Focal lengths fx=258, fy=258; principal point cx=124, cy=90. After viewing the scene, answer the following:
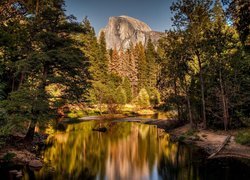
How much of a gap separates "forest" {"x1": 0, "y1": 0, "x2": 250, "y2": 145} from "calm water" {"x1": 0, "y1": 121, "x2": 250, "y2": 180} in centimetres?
323

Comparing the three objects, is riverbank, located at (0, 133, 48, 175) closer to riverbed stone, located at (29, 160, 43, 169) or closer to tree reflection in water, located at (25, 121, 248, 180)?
riverbed stone, located at (29, 160, 43, 169)

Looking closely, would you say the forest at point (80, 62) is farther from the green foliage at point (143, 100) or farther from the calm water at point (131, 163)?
the green foliage at point (143, 100)

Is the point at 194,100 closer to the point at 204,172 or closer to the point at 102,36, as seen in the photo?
the point at 204,172

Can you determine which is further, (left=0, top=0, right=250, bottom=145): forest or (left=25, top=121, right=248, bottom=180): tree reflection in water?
(left=25, top=121, right=248, bottom=180): tree reflection in water

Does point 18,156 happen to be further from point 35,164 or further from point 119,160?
point 119,160

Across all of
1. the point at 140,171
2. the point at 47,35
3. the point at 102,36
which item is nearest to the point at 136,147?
the point at 140,171

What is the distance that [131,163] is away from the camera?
17250 mm

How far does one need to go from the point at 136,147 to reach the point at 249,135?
30.3ft

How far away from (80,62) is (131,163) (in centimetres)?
914

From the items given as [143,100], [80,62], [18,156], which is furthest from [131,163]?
[143,100]

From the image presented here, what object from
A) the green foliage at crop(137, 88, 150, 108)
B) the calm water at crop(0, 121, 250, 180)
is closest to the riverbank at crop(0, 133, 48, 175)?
the calm water at crop(0, 121, 250, 180)

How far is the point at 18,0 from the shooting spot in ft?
33.8

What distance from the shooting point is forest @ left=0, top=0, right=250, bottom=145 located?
12.7 metres

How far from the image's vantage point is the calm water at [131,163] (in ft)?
45.6
